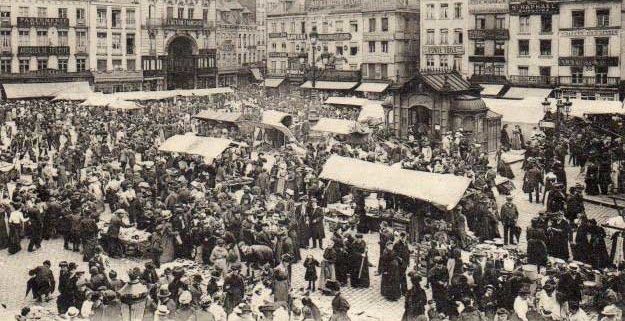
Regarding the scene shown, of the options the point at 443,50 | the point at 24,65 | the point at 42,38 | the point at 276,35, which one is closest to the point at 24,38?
the point at 42,38

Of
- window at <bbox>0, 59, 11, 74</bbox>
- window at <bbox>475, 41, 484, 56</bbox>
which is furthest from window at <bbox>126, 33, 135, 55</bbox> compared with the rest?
window at <bbox>475, 41, 484, 56</bbox>

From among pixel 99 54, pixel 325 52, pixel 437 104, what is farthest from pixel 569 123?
pixel 99 54

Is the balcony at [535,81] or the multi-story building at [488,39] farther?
the multi-story building at [488,39]

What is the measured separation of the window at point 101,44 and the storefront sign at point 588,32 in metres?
40.8

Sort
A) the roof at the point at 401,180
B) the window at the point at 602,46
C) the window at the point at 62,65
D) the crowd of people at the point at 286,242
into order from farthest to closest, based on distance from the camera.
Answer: the window at the point at 62,65
the window at the point at 602,46
the roof at the point at 401,180
the crowd of people at the point at 286,242

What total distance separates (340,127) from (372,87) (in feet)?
85.4

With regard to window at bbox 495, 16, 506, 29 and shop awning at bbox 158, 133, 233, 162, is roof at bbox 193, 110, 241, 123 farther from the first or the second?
window at bbox 495, 16, 506, 29

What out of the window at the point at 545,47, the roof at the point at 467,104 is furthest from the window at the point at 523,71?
the roof at the point at 467,104

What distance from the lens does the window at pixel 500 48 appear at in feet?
169

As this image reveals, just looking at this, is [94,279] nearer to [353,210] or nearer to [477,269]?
[477,269]

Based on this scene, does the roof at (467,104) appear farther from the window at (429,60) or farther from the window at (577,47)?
the window at (429,60)

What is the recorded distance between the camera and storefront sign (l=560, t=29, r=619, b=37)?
150ft

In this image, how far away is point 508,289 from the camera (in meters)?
13.0

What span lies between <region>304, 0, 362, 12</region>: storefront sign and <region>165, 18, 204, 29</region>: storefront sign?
1176 centimetres
